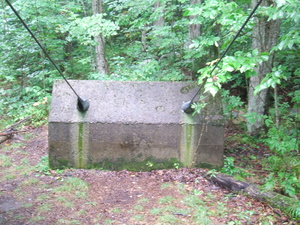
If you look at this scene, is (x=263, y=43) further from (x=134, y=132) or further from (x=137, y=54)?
(x=137, y=54)

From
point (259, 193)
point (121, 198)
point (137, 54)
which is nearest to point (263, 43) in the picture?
point (259, 193)

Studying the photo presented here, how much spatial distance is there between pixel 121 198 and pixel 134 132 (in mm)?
Result: 1105

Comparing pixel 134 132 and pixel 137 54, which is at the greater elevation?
pixel 137 54

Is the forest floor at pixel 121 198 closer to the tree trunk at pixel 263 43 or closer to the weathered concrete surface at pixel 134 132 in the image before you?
the weathered concrete surface at pixel 134 132

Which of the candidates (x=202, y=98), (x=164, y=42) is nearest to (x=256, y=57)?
(x=202, y=98)

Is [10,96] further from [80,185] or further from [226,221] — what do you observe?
[226,221]

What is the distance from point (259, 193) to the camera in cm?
341

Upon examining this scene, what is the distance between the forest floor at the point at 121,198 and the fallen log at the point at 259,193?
7 cm

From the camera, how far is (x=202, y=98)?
4.01 metres

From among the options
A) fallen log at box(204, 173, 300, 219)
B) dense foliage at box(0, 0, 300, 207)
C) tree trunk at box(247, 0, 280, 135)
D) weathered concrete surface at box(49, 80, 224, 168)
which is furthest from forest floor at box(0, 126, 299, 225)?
tree trunk at box(247, 0, 280, 135)

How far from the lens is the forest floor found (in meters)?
3.01

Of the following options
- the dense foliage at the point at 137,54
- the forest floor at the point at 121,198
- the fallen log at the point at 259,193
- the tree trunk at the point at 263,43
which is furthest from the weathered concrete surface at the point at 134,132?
the tree trunk at the point at 263,43

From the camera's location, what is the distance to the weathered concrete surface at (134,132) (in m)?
4.25

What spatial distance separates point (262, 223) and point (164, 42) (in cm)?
475
